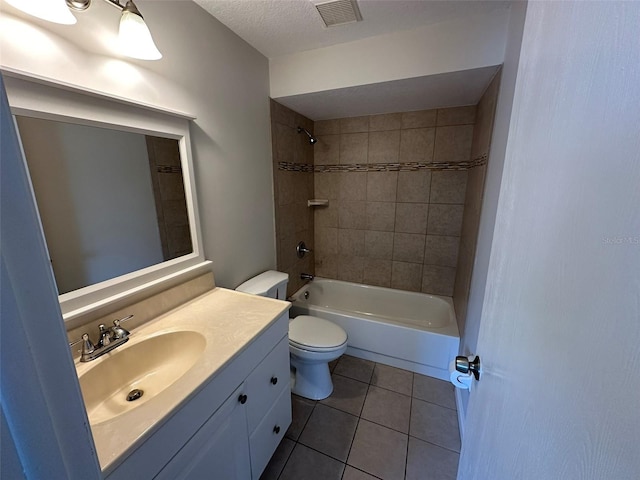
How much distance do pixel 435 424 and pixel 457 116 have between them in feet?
7.49

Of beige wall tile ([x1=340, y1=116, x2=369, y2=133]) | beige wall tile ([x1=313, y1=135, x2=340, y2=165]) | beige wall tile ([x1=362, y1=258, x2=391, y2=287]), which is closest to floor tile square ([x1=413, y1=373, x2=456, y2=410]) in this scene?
beige wall tile ([x1=362, y1=258, x2=391, y2=287])

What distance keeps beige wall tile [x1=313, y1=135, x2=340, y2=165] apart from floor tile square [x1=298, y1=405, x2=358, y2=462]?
2.14m

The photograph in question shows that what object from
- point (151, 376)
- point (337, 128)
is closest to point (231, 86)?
point (337, 128)

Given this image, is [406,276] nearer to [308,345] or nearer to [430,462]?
[308,345]

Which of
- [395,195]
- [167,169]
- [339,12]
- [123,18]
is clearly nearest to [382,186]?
[395,195]

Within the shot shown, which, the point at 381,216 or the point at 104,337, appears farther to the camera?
the point at 381,216

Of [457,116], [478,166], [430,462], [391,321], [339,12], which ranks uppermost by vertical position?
[339,12]

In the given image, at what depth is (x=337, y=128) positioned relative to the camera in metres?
2.55

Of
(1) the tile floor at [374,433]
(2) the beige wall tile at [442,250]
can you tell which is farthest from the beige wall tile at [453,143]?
(1) the tile floor at [374,433]

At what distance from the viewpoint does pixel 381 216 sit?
2.59 meters

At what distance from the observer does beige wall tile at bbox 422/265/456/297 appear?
2.44 m

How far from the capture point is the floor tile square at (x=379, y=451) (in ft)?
4.37

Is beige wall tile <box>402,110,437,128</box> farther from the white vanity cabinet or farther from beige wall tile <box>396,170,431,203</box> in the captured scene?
the white vanity cabinet

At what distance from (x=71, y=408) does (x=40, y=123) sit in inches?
38.6
